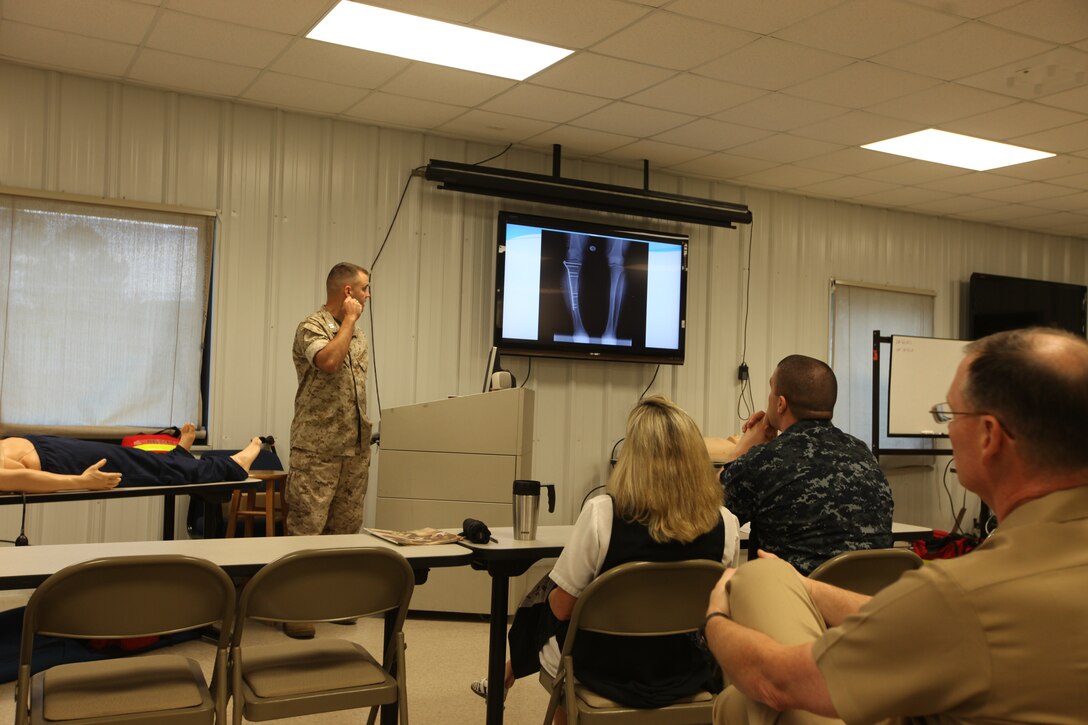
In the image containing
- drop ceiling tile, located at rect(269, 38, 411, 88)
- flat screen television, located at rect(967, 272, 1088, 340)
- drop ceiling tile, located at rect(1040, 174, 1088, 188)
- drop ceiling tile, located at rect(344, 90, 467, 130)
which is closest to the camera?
drop ceiling tile, located at rect(269, 38, 411, 88)

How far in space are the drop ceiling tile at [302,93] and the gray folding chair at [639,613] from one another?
3.77 meters

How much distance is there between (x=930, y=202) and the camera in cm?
792

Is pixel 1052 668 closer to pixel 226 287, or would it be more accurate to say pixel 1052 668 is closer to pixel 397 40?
pixel 397 40

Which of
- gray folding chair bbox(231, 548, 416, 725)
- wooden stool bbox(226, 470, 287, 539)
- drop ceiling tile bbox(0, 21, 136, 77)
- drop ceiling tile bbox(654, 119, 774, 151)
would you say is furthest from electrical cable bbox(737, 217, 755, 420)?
gray folding chair bbox(231, 548, 416, 725)

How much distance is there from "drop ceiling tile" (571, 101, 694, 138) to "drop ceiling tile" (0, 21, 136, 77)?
8.53 ft

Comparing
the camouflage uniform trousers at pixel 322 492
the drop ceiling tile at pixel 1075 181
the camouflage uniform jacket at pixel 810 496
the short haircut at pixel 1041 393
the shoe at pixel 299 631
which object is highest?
the drop ceiling tile at pixel 1075 181

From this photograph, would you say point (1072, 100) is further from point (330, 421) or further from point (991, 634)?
point (991, 634)

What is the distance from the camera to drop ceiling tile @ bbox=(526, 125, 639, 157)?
6.19 metres

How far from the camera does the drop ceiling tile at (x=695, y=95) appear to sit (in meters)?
5.13

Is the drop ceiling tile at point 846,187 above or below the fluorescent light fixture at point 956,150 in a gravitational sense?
below

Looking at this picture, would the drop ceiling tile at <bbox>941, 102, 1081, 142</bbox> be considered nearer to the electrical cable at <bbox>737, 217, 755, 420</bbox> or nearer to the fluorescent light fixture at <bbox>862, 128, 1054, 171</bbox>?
the fluorescent light fixture at <bbox>862, 128, 1054, 171</bbox>

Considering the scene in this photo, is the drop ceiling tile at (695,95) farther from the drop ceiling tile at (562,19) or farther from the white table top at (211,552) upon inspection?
the white table top at (211,552)

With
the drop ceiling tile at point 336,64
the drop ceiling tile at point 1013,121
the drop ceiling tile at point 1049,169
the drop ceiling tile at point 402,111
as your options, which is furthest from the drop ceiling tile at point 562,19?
the drop ceiling tile at point 1049,169

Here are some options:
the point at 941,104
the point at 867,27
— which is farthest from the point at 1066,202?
the point at 867,27
